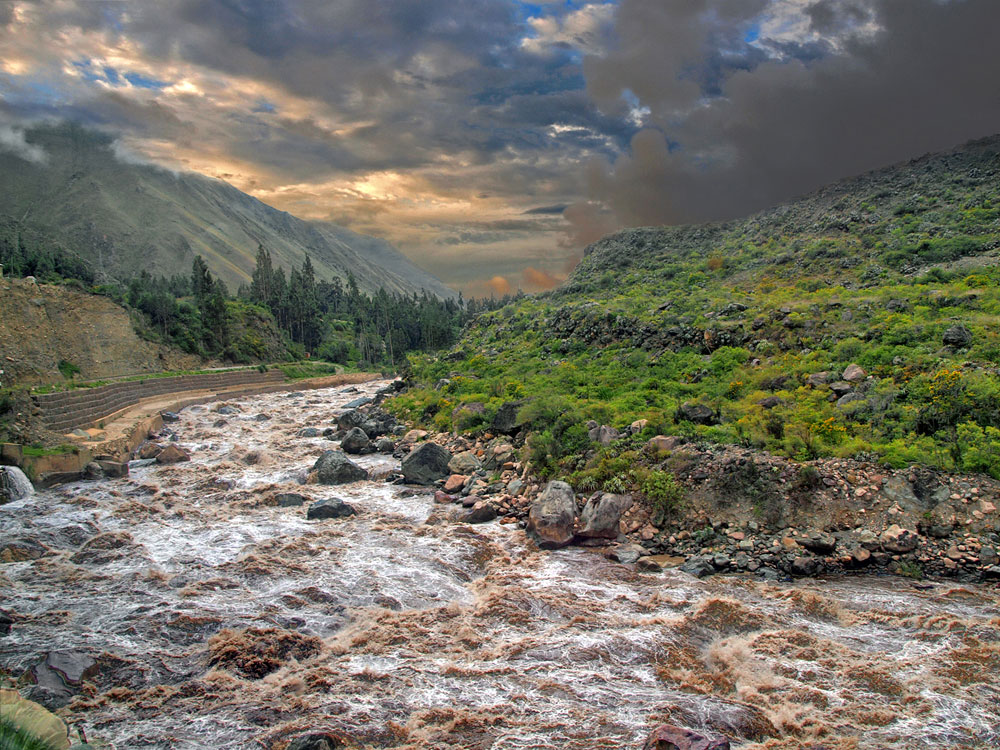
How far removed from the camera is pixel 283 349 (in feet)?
271

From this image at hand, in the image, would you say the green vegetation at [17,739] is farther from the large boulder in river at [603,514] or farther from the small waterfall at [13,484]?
the small waterfall at [13,484]

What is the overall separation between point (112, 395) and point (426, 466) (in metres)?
26.7

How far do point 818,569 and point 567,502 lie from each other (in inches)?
252

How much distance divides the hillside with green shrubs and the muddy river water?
5159mm

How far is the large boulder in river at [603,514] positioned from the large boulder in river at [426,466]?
755 cm

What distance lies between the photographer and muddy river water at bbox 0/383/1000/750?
8.35m

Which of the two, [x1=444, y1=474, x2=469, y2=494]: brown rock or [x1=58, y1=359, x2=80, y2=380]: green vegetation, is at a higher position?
[x1=58, y1=359, x2=80, y2=380]: green vegetation

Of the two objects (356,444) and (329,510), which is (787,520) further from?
(356,444)

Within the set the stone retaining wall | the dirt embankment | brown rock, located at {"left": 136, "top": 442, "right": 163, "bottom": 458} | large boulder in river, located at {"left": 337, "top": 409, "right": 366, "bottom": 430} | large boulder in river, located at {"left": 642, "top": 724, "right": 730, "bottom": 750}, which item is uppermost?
the dirt embankment

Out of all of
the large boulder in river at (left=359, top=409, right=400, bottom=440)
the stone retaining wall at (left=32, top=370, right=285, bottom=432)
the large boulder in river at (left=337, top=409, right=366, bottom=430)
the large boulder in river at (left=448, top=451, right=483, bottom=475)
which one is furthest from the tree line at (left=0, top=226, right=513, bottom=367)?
the large boulder in river at (left=448, top=451, right=483, bottom=475)

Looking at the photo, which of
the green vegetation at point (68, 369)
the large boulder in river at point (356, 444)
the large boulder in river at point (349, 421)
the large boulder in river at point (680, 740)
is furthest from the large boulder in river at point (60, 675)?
the green vegetation at point (68, 369)

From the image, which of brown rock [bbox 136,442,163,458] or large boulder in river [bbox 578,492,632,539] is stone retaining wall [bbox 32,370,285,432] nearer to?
brown rock [bbox 136,442,163,458]

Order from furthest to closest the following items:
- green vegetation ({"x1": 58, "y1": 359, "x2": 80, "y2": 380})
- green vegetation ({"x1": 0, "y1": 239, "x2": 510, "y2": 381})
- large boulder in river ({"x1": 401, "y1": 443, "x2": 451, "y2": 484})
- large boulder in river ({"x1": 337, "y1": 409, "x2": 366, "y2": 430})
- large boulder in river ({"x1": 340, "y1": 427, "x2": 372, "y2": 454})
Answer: green vegetation ({"x1": 0, "y1": 239, "x2": 510, "y2": 381}) → green vegetation ({"x1": 58, "y1": 359, "x2": 80, "y2": 380}) → large boulder in river ({"x1": 337, "y1": 409, "x2": 366, "y2": 430}) → large boulder in river ({"x1": 340, "y1": 427, "x2": 372, "y2": 454}) → large boulder in river ({"x1": 401, "y1": 443, "x2": 451, "y2": 484})

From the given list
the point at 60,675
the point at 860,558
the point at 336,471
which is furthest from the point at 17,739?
the point at 336,471
